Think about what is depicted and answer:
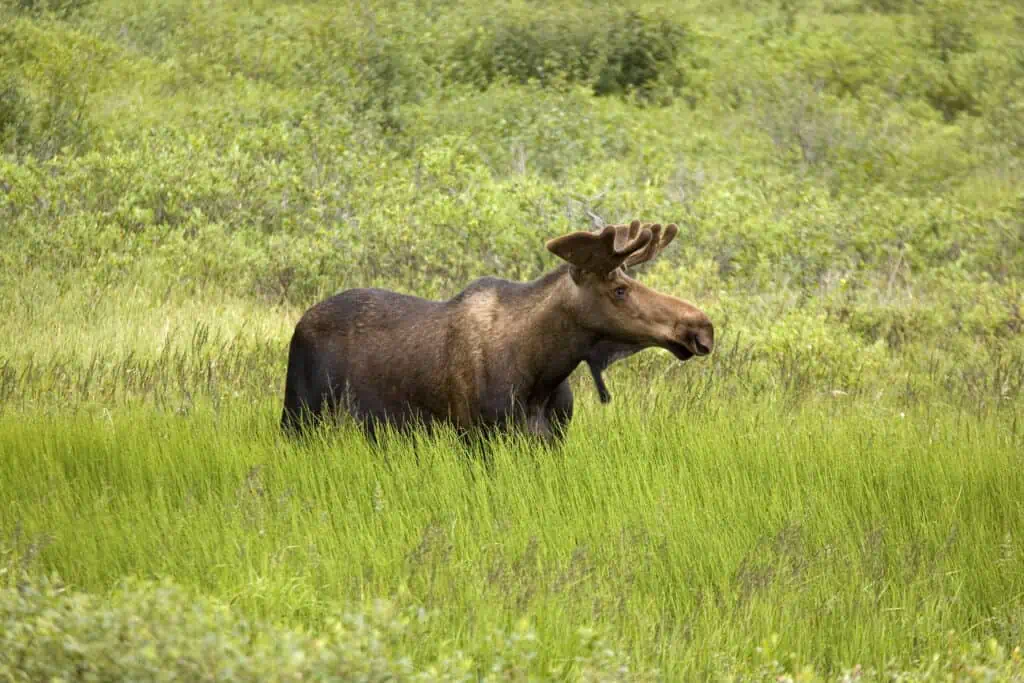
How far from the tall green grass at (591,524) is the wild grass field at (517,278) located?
0.09 feet

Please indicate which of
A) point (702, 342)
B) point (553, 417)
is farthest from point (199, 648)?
point (553, 417)

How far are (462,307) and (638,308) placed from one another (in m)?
1.18

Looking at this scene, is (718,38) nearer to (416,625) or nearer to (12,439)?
(12,439)

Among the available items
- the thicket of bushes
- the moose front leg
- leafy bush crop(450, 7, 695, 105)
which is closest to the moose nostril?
the moose front leg

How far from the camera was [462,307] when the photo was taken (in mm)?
8133

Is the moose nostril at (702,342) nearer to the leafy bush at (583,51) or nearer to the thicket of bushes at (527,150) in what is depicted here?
the thicket of bushes at (527,150)

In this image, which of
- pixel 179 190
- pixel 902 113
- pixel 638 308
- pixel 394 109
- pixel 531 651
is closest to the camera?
pixel 531 651

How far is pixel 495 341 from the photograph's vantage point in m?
7.85

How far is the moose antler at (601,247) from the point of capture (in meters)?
7.20

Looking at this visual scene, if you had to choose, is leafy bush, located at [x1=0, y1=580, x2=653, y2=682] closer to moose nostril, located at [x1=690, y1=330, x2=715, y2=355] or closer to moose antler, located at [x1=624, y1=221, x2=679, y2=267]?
moose nostril, located at [x1=690, y1=330, x2=715, y2=355]

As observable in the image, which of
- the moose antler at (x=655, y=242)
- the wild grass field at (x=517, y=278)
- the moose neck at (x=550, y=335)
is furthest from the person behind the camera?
the moose antler at (x=655, y=242)

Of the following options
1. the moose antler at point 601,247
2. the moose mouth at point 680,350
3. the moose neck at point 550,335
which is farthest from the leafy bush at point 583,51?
the moose mouth at point 680,350

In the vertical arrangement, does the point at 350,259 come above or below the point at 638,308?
below

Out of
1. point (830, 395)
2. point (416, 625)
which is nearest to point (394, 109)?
point (830, 395)
